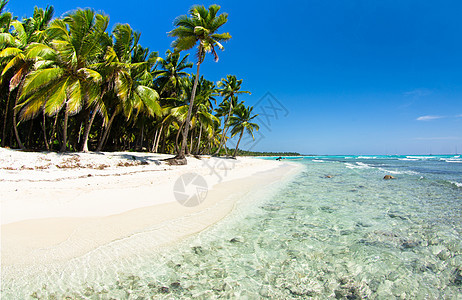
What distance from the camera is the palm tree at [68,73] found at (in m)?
11.7

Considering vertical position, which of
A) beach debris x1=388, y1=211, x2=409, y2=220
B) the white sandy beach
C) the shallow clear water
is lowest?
the shallow clear water

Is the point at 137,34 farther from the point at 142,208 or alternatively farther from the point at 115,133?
the point at 142,208

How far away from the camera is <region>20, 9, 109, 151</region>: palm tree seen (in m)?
11.7

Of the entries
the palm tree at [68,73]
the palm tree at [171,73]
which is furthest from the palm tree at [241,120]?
the palm tree at [68,73]

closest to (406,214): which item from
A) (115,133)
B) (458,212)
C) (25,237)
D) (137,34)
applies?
(458,212)

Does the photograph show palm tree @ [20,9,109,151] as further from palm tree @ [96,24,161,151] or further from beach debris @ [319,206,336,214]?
beach debris @ [319,206,336,214]

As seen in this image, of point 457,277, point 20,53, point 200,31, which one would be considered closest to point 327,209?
point 457,277

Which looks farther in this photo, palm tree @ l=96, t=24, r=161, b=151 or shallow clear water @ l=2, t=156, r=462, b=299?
palm tree @ l=96, t=24, r=161, b=151

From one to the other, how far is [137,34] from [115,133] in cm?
1034

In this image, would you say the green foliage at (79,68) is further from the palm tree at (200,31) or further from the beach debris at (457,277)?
the beach debris at (457,277)

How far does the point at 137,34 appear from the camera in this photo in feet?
61.3

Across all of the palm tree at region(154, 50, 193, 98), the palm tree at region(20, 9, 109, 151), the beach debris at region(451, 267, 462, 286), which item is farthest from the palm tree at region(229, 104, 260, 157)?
the beach debris at region(451, 267, 462, 286)

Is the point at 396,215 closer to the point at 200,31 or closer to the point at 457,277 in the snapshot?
the point at 457,277

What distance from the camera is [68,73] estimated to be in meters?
13.3
